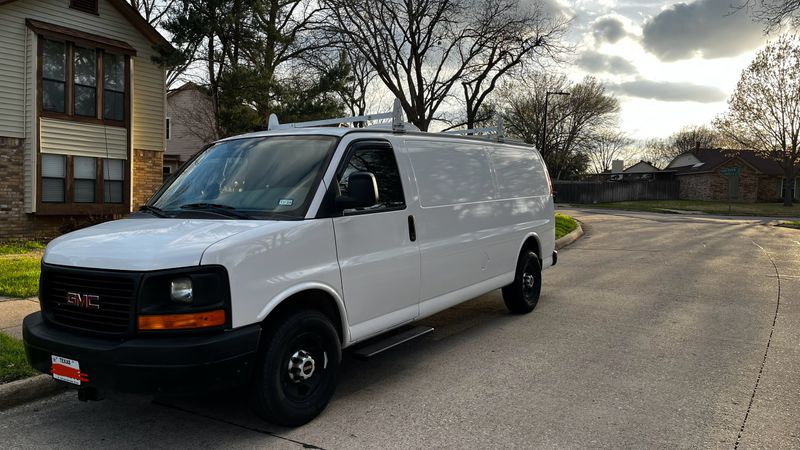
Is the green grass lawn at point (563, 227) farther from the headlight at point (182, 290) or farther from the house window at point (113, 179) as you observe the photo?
the headlight at point (182, 290)

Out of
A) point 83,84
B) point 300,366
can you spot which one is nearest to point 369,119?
point 300,366

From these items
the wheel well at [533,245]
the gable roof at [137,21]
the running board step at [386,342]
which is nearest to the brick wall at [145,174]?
the gable roof at [137,21]

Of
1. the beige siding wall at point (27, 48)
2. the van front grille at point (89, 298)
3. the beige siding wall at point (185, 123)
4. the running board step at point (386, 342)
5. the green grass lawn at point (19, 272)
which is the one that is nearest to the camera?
the van front grille at point (89, 298)

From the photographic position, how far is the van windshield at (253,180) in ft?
14.0

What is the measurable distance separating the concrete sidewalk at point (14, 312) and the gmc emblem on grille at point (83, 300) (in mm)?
2563

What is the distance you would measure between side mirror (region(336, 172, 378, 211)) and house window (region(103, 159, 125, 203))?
14.2 meters

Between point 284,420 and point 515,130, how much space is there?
58600mm

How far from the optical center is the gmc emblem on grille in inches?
143

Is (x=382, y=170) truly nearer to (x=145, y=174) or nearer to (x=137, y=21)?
(x=145, y=174)

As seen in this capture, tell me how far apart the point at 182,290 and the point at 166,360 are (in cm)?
41

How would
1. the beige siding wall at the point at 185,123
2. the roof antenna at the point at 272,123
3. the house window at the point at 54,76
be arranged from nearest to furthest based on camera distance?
the roof antenna at the point at 272,123 < the house window at the point at 54,76 < the beige siding wall at the point at 185,123

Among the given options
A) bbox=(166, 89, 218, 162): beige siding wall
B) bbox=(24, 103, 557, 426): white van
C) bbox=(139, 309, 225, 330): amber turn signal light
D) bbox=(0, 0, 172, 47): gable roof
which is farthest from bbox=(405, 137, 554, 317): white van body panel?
bbox=(166, 89, 218, 162): beige siding wall

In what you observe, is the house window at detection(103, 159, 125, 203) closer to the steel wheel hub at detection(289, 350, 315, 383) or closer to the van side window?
the van side window

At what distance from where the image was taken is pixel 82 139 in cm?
1557
